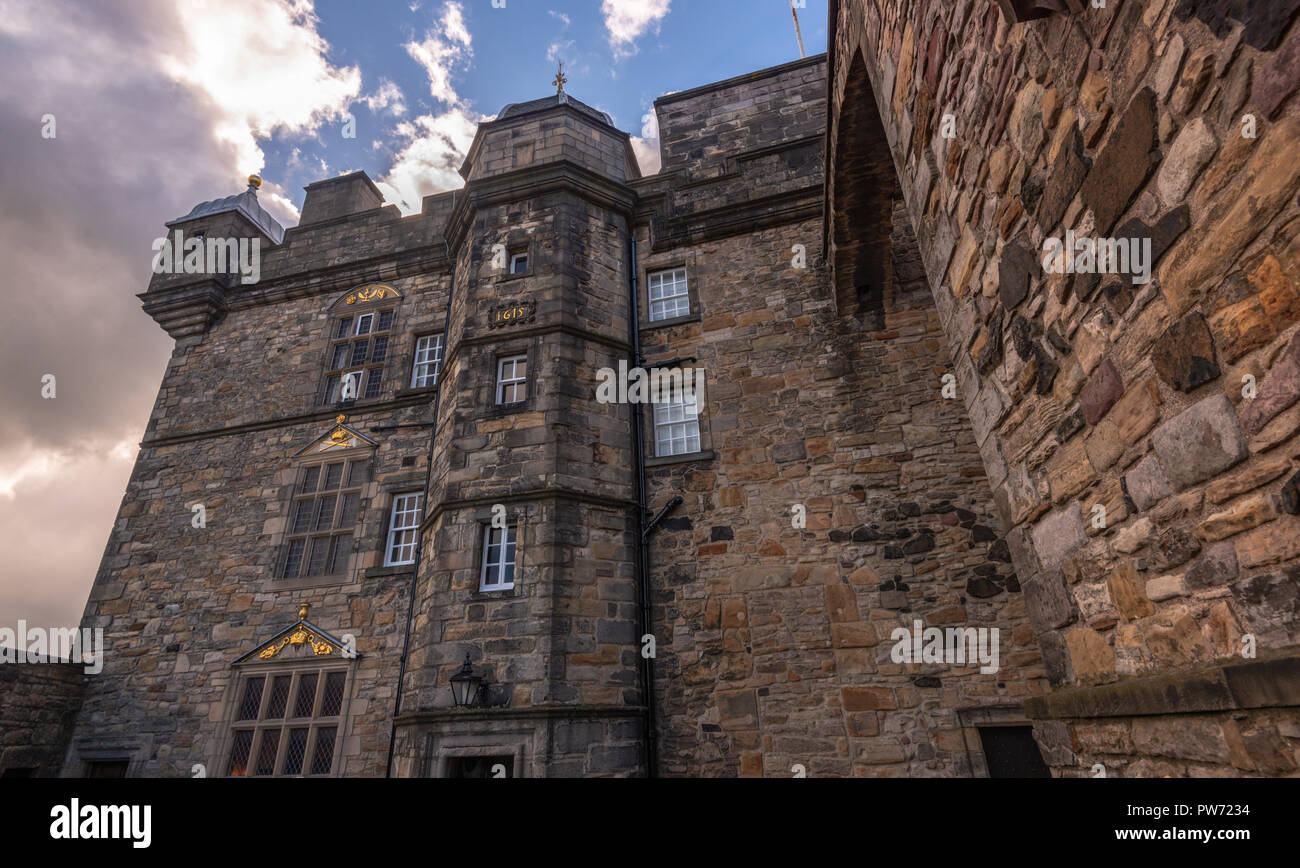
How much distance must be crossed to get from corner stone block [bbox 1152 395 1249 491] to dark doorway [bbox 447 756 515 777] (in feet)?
19.6

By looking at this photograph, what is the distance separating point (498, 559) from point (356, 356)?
237 inches

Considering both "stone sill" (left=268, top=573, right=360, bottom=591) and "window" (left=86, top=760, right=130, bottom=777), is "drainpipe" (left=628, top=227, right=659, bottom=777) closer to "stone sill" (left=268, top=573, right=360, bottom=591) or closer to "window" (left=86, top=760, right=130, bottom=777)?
"stone sill" (left=268, top=573, right=360, bottom=591)

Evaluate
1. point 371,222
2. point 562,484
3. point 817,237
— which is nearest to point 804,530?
point 562,484

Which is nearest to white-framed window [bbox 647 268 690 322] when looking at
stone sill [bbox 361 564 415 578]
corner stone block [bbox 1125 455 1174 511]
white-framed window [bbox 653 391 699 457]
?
white-framed window [bbox 653 391 699 457]

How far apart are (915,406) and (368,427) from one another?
27.4 ft

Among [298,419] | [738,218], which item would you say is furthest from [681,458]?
[298,419]

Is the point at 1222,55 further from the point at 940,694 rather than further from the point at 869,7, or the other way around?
the point at 940,694

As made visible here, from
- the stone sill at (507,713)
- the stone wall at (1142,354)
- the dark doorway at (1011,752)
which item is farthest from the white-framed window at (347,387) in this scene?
the dark doorway at (1011,752)

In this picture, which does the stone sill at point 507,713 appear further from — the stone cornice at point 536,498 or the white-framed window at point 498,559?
the stone cornice at point 536,498

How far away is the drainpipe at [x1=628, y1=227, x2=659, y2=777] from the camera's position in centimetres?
657

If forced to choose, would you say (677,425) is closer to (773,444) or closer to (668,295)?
(773,444)

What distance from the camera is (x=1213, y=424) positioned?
5.31 ft

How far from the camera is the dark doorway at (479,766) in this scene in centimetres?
599
